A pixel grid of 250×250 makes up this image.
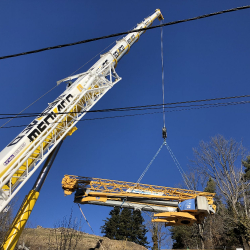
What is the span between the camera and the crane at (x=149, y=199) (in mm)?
10805

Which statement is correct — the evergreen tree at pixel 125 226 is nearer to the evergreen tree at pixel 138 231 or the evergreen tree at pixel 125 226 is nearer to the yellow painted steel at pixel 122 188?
the evergreen tree at pixel 138 231

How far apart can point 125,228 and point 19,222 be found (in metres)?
31.0

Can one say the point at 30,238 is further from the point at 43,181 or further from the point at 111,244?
the point at 43,181

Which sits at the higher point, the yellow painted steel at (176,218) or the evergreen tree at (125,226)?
the evergreen tree at (125,226)

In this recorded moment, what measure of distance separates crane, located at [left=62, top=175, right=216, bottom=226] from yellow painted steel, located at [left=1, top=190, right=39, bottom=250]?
7.02 ft

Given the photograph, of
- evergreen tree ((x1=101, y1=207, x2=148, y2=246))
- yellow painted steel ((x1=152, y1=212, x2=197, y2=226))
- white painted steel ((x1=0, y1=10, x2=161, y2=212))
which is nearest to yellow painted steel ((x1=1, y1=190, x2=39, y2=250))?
white painted steel ((x1=0, y1=10, x2=161, y2=212))

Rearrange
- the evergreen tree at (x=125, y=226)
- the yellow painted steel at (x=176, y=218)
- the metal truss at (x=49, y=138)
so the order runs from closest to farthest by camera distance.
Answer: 1. the metal truss at (x=49, y=138)
2. the yellow painted steel at (x=176, y=218)
3. the evergreen tree at (x=125, y=226)

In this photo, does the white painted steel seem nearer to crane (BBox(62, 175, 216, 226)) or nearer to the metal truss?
the metal truss

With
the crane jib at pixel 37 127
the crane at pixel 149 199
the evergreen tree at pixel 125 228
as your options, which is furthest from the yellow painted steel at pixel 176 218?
the evergreen tree at pixel 125 228

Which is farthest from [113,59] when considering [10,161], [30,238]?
[30,238]

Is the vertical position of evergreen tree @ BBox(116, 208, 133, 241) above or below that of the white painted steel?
above

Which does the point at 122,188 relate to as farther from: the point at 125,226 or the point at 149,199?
the point at 125,226

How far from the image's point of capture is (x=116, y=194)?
1170 centimetres

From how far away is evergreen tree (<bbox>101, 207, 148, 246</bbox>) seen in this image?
117ft
